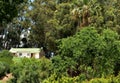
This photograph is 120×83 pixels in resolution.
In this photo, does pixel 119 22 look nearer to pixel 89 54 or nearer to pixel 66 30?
pixel 66 30

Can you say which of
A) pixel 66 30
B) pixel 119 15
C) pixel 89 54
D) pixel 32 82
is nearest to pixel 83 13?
pixel 66 30

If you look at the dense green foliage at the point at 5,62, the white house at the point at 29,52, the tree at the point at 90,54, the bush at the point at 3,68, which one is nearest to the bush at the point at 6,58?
the dense green foliage at the point at 5,62

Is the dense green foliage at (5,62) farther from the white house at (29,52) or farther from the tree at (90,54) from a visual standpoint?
the tree at (90,54)

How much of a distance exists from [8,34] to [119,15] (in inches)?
1070

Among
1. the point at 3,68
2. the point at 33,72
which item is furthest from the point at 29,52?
the point at 33,72

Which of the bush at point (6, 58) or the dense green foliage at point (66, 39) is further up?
the dense green foliage at point (66, 39)

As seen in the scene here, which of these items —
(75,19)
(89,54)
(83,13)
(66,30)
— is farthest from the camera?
(66,30)

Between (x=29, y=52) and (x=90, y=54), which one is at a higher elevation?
(x=90, y=54)

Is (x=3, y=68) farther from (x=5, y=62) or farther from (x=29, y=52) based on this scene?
(x=29, y=52)

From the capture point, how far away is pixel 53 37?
62812 millimetres

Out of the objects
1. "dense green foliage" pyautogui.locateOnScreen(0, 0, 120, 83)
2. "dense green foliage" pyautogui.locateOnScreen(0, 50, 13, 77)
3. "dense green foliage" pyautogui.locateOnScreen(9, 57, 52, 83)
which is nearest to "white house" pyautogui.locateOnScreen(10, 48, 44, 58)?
"dense green foliage" pyautogui.locateOnScreen(0, 0, 120, 83)

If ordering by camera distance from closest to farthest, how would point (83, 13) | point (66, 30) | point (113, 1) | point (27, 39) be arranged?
point (83, 13) < point (66, 30) < point (113, 1) < point (27, 39)

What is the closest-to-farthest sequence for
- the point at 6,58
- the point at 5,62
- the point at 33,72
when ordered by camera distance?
the point at 33,72 → the point at 5,62 → the point at 6,58

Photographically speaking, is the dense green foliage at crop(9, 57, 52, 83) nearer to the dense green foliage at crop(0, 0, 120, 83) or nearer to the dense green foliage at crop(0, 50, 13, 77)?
the dense green foliage at crop(0, 0, 120, 83)
